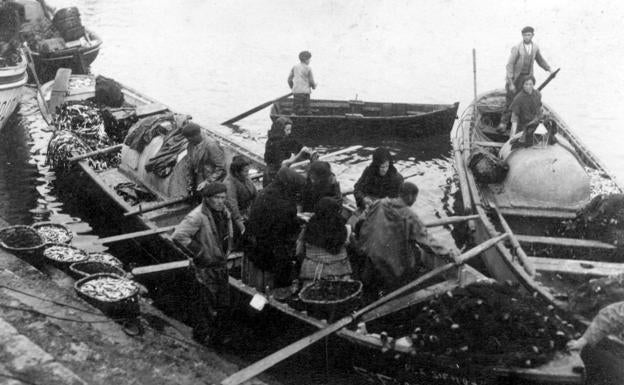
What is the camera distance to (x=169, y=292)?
8.87 m

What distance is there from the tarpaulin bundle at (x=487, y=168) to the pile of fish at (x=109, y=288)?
6295 millimetres

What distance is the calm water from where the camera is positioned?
15023 mm

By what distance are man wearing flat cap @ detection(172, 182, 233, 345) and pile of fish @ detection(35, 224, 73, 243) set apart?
10.1ft

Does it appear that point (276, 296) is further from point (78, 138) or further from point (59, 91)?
point (59, 91)

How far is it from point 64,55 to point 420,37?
1500 centimetres

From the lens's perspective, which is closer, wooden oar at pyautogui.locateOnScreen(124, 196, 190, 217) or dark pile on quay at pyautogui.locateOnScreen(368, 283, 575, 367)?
dark pile on quay at pyautogui.locateOnScreen(368, 283, 575, 367)

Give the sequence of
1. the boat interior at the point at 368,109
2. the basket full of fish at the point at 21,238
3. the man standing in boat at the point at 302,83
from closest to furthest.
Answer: the basket full of fish at the point at 21,238 → the man standing in boat at the point at 302,83 → the boat interior at the point at 368,109

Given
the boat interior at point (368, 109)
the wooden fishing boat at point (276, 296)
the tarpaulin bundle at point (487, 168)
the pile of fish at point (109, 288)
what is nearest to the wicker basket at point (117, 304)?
the pile of fish at point (109, 288)

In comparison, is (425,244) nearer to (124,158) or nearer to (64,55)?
(124,158)

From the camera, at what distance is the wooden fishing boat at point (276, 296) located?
19.5 feet

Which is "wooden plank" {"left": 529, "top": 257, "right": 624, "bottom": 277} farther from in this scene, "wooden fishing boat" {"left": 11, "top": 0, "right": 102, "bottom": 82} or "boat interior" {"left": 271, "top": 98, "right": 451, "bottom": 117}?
"wooden fishing boat" {"left": 11, "top": 0, "right": 102, "bottom": 82}

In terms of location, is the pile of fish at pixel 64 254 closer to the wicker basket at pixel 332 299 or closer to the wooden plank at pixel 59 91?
the wicker basket at pixel 332 299

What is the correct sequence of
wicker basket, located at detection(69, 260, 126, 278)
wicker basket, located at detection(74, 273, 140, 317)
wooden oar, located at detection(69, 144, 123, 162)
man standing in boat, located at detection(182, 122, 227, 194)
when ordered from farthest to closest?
1. wooden oar, located at detection(69, 144, 123, 162)
2. man standing in boat, located at detection(182, 122, 227, 194)
3. wicker basket, located at detection(69, 260, 126, 278)
4. wicker basket, located at detection(74, 273, 140, 317)

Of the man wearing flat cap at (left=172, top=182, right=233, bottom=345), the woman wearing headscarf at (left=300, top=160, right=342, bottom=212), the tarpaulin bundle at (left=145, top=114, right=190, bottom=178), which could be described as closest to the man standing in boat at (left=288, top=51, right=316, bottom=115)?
the tarpaulin bundle at (left=145, top=114, right=190, bottom=178)
